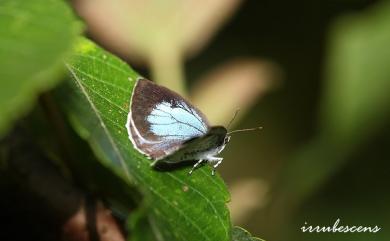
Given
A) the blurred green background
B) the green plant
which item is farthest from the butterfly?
the blurred green background

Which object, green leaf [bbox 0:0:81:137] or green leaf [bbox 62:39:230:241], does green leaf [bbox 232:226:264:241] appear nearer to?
green leaf [bbox 62:39:230:241]

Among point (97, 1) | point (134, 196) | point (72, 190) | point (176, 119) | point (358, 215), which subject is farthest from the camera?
point (97, 1)

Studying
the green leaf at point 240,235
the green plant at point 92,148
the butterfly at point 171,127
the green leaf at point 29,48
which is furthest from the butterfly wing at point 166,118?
the green leaf at point 29,48

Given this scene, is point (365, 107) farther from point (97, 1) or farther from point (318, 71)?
point (97, 1)

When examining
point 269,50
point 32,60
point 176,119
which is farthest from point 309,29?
point 32,60

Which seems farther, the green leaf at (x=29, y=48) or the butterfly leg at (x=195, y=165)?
the butterfly leg at (x=195, y=165)

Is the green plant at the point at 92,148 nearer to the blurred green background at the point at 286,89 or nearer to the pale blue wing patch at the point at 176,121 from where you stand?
the pale blue wing patch at the point at 176,121
